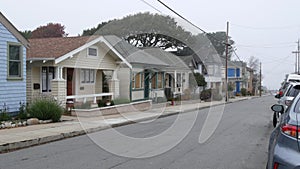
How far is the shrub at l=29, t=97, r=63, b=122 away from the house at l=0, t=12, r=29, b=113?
1182 millimetres

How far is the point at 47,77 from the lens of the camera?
20516 millimetres

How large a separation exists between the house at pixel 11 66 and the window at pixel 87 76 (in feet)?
20.5

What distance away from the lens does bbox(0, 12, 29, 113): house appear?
51.4 ft

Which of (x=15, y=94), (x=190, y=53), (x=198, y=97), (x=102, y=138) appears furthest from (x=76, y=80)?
(x=190, y=53)

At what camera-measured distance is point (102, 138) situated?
11984 mm

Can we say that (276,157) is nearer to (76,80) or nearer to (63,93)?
(63,93)

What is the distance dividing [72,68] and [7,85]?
650 cm

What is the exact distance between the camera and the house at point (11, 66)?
15.7 meters

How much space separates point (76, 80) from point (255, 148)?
569 inches

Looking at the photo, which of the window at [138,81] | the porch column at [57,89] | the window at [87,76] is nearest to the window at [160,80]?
the window at [138,81]

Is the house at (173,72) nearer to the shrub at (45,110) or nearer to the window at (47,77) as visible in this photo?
the window at (47,77)

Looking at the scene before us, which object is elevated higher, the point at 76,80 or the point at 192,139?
the point at 76,80

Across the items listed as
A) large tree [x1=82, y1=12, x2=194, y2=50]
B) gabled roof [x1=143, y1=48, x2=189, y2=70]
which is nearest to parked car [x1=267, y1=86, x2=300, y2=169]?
gabled roof [x1=143, y1=48, x2=189, y2=70]

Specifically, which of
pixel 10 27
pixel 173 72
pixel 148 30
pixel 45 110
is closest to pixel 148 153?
pixel 45 110
